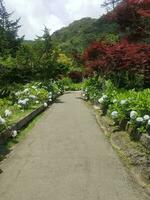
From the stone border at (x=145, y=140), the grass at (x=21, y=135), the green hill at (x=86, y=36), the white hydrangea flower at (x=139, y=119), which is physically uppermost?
the green hill at (x=86, y=36)

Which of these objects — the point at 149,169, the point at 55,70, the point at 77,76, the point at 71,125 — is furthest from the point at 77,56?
the point at 77,76

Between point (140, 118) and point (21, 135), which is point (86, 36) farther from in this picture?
point (140, 118)

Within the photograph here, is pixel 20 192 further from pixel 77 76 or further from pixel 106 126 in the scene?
pixel 77 76

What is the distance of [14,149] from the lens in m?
11.3

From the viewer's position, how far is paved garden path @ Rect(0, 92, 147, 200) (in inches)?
294

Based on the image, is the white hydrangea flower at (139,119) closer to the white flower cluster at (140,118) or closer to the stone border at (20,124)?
the white flower cluster at (140,118)

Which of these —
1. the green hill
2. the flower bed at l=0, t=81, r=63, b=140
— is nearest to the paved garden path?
the flower bed at l=0, t=81, r=63, b=140

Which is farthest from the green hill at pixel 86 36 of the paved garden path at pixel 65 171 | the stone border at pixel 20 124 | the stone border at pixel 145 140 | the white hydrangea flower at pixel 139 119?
the stone border at pixel 145 140

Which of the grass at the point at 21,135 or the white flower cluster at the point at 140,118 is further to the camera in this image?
the grass at the point at 21,135

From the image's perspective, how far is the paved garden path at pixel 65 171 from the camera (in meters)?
7.47

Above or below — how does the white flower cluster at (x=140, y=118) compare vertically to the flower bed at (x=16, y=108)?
above

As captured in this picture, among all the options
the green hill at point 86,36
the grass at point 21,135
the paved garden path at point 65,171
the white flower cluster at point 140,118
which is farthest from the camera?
the green hill at point 86,36

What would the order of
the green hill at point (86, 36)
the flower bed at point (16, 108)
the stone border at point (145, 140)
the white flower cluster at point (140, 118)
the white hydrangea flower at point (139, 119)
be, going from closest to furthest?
the stone border at point (145, 140) → the white flower cluster at point (140, 118) → the white hydrangea flower at point (139, 119) → the flower bed at point (16, 108) → the green hill at point (86, 36)

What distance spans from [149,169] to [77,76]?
6360 centimetres
